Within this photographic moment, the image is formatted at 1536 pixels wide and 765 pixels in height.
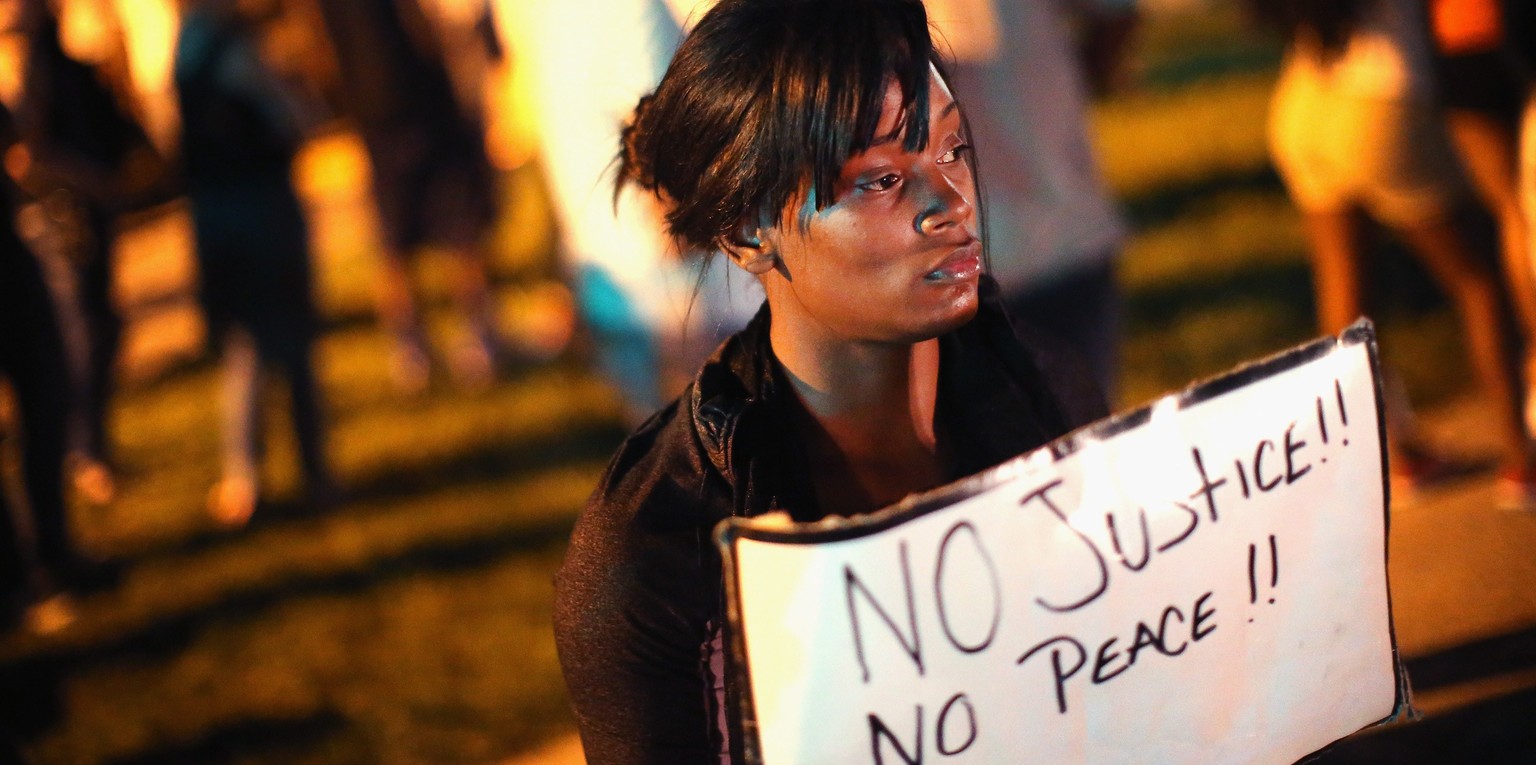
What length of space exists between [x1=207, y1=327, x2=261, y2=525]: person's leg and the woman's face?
389 cm

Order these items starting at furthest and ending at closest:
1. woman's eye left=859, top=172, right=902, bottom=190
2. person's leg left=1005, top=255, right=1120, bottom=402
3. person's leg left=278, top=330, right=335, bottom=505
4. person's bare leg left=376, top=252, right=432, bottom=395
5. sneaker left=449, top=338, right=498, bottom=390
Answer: sneaker left=449, top=338, right=498, bottom=390
person's bare leg left=376, top=252, right=432, bottom=395
person's leg left=278, top=330, right=335, bottom=505
person's leg left=1005, top=255, right=1120, bottom=402
woman's eye left=859, top=172, right=902, bottom=190

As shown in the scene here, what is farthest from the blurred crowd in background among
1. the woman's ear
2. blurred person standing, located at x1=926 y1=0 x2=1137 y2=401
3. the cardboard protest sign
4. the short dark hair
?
the cardboard protest sign

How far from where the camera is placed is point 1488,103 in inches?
131

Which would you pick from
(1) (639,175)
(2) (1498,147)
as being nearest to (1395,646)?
(1) (639,175)

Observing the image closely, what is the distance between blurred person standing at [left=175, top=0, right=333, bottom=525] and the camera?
14.8 ft

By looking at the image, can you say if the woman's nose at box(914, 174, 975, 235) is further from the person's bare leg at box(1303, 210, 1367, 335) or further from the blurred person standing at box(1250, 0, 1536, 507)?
the person's bare leg at box(1303, 210, 1367, 335)

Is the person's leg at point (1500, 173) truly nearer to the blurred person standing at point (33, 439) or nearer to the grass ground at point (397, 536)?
the grass ground at point (397, 536)

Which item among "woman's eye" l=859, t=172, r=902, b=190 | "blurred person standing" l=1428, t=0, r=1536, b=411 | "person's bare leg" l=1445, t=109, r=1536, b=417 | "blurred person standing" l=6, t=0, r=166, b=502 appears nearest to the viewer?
"woman's eye" l=859, t=172, r=902, b=190

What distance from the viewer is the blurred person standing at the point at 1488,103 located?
10.4 ft

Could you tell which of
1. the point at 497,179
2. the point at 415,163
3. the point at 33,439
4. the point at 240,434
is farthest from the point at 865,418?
the point at 497,179

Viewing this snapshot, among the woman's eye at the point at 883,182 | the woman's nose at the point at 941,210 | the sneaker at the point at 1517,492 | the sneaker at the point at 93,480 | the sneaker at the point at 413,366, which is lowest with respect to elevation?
the sneaker at the point at 1517,492

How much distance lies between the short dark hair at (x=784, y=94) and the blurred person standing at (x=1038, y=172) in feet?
3.55

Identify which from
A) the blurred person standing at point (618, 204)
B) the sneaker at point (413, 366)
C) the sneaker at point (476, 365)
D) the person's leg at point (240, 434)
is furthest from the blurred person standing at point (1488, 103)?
the sneaker at point (413, 366)

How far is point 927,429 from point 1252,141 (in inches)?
236
